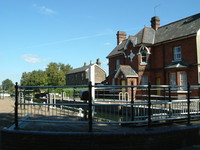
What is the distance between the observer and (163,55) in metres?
23.6

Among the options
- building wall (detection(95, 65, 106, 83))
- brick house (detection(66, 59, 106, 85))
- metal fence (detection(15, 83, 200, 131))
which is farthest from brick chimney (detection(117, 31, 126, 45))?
metal fence (detection(15, 83, 200, 131))

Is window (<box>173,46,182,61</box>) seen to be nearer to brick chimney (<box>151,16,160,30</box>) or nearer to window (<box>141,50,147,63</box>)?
window (<box>141,50,147,63</box>)

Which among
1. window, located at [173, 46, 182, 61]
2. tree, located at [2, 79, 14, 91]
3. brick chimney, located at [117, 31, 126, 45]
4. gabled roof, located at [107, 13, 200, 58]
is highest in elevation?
brick chimney, located at [117, 31, 126, 45]

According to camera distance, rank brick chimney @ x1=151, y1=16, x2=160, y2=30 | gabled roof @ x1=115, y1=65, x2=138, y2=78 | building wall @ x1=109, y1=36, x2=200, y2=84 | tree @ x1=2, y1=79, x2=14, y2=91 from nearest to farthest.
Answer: building wall @ x1=109, y1=36, x2=200, y2=84
gabled roof @ x1=115, y1=65, x2=138, y2=78
brick chimney @ x1=151, y1=16, x2=160, y2=30
tree @ x1=2, y1=79, x2=14, y2=91

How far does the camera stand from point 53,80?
234 ft

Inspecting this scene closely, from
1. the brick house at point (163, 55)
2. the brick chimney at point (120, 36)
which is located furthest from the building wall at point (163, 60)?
the brick chimney at point (120, 36)

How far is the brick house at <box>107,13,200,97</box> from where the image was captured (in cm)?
2020

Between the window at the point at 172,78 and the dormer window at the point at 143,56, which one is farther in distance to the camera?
the dormer window at the point at 143,56

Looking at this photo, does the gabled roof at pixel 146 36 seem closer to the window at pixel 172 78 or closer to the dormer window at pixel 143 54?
the dormer window at pixel 143 54

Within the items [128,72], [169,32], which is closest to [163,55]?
[169,32]

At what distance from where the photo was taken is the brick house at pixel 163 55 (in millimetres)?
20203

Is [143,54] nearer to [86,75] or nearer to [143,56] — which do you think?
[143,56]

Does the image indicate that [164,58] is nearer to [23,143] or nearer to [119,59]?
[119,59]

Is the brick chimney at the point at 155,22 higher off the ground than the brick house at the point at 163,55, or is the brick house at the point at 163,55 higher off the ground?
the brick chimney at the point at 155,22
